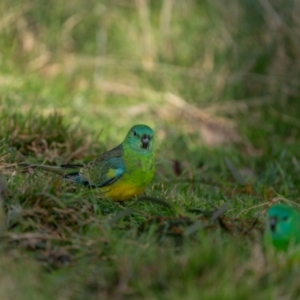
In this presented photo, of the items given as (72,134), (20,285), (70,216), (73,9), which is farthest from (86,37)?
(20,285)

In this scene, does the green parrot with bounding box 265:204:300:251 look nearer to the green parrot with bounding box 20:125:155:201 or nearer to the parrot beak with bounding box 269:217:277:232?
the parrot beak with bounding box 269:217:277:232

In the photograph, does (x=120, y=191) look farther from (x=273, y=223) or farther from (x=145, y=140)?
(x=273, y=223)

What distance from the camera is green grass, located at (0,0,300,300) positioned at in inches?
117

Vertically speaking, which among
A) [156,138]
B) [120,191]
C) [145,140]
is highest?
[145,140]

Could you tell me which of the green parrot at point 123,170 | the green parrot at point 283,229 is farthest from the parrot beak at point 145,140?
the green parrot at point 283,229

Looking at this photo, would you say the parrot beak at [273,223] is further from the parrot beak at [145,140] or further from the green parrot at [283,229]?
the parrot beak at [145,140]

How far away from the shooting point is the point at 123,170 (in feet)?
14.1

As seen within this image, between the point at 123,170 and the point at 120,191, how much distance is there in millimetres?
123

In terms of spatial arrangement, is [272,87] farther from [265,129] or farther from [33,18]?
[33,18]

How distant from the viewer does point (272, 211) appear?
3287 mm

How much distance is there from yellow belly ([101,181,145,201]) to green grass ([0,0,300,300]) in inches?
2.4

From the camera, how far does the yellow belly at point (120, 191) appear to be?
4.24 meters

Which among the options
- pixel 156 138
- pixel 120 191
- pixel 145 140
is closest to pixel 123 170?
pixel 120 191

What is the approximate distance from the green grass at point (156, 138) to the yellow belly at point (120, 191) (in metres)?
0.06
